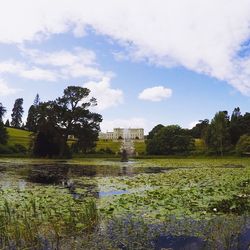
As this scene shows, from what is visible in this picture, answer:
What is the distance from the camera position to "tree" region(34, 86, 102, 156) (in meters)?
67.6

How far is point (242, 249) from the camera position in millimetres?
8047

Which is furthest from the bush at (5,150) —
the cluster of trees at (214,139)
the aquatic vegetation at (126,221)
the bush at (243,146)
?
the aquatic vegetation at (126,221)

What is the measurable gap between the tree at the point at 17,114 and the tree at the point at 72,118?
75728 millimetres

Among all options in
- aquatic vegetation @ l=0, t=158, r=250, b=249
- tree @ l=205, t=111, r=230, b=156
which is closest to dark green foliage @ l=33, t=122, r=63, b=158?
tree @ l=205, t=111, r=230, b=156

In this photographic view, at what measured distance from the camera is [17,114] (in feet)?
465

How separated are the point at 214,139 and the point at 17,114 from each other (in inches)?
3233

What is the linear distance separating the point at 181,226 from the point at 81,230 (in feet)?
8.94

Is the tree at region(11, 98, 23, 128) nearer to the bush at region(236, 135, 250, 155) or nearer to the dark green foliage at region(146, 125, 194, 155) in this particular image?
the dark green foliage at region(146, 125, 194, 155)

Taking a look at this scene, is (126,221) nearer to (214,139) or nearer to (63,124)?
(63,124)

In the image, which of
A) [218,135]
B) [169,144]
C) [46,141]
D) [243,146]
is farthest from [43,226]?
[169,144]

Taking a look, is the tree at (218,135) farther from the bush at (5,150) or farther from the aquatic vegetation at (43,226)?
the aquatic vegetation at (43,226)

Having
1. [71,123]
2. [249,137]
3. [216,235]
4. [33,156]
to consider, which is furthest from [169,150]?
[216,235]

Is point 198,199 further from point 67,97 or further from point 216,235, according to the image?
point 67,97

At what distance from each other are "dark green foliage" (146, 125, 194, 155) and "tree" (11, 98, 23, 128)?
67.4 meters
